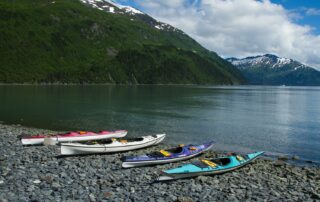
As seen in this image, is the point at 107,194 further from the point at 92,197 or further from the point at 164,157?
the point at 164,157

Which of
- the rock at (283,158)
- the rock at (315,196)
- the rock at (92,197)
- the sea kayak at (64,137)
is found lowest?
the rock at (283,158)

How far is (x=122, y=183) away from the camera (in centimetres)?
2323

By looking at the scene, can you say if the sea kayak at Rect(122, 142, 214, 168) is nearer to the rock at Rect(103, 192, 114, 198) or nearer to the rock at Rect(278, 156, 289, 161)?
the rock at Rect(103, 192, 114, 198)

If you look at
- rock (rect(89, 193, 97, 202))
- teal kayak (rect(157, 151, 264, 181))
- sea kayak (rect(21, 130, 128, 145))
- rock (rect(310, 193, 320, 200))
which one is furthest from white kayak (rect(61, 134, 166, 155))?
rock (rect(310, 193, 320, 200))

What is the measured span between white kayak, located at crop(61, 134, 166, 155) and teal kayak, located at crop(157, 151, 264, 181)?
10407 mm

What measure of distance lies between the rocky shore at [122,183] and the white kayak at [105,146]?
768 mm

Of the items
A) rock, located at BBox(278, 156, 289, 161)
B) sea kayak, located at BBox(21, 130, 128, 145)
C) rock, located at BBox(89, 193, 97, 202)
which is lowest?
rock, located at BBox(278, 156, 289, 161)

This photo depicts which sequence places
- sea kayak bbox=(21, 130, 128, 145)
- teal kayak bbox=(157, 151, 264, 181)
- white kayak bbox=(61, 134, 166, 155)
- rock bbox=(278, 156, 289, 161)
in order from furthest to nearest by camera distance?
rock bbox=(278, 156, 289, 161) < sea kayak bbox=(21, 130, 128, 145) < white kayak bbox=(61, 134, 166, 155) < teal kayak bbox=(157, 151, 264, 181)

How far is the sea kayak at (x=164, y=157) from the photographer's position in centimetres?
2765

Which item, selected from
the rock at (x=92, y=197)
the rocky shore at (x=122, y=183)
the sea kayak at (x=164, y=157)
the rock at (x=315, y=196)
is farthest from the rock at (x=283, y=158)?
the rock at (x=92, y=197)

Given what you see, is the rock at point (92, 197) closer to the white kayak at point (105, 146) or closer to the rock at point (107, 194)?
the rock at point (107, 194)

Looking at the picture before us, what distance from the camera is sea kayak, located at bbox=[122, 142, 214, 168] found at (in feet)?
90.7

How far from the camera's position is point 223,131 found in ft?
192

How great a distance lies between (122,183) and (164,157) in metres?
7.38
